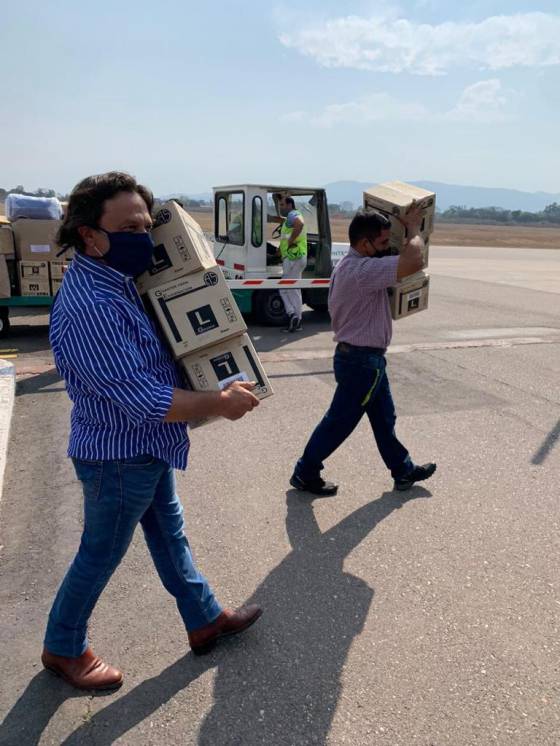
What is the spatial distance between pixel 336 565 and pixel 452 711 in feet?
3.46

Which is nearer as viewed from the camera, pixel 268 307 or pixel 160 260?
pixel 160 260

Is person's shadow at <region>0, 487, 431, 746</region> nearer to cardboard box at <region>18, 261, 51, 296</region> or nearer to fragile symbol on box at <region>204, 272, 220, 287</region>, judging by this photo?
fragile symbol on box at <region>204, 272, 220, 287</region>

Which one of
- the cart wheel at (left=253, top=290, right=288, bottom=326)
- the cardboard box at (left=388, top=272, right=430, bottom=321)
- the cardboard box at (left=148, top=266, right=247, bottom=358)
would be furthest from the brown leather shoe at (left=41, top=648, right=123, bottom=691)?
the cart wheel at (left=253, top=290, right=288, bottom=326)

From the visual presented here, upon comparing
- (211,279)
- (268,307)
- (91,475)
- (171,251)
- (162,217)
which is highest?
(162,217)

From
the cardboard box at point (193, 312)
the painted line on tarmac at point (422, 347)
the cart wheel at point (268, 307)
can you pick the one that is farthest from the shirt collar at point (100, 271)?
the cart wheel at point (268, 307)

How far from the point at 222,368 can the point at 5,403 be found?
3.96m

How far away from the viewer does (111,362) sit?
1877mm

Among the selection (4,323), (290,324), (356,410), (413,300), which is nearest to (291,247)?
(290,324)

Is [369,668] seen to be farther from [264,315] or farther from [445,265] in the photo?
[445,265]

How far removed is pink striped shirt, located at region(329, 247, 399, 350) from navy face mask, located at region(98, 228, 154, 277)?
1667 mm

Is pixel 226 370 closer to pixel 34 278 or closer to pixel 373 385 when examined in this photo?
pixel 373 385

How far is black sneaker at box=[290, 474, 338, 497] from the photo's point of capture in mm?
4098

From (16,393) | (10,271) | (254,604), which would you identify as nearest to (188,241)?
(254,604)

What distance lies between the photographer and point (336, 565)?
3.30 metres
